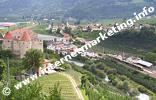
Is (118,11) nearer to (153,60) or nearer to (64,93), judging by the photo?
(153,60)

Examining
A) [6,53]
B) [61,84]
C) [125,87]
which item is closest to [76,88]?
[61,84]

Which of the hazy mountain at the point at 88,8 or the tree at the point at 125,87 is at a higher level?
the tree at the point at 125,87

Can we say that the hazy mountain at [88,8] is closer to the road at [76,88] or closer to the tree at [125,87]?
the tree at [125,87]

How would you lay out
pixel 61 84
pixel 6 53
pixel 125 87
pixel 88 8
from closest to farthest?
pixel 61 84 < pixel 125 87 < pixel 6 53 < pixel 88 8

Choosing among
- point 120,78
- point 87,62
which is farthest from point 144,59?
point 120,78

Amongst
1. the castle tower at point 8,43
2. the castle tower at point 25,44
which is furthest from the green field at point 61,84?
the castle tower at point 8,43

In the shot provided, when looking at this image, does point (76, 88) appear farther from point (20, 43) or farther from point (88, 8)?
point (88, 8)
